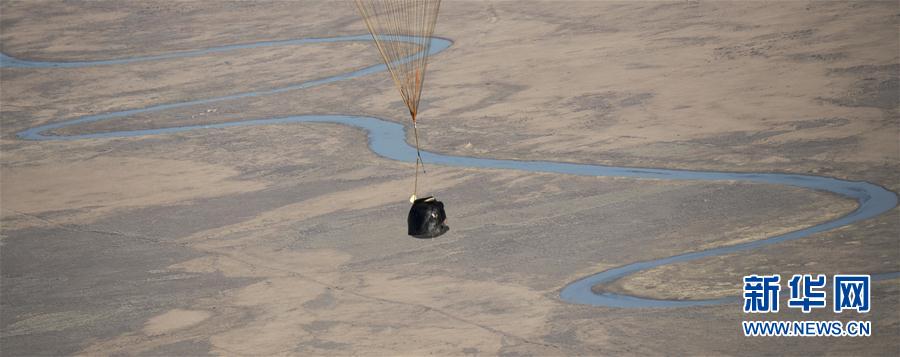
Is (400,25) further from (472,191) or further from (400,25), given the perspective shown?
(472,191)

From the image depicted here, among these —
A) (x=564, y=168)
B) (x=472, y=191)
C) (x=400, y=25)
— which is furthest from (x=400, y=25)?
(x=472, y=191)

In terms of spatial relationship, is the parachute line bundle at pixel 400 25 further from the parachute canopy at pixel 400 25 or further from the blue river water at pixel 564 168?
the blue river water at pixel 564 168

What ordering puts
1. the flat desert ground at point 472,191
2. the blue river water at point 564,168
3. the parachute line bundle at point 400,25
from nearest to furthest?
1. the flat desert ground at point 472,191
2. the blue river water at point 564,168
3. the parachute line bundle at point 400,25

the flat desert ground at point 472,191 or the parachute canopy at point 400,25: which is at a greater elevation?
the parachute canopy at point 400,25

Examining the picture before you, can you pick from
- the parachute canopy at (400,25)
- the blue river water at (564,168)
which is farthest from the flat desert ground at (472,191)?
the parachute canopy at (400,25)

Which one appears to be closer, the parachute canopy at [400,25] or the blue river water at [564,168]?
the blue river water at [564,168]

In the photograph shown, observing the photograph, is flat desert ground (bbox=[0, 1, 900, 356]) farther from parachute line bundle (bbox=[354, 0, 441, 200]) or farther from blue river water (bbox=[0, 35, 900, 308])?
parachute line bundle (bbox=[354, 0, 441, 200])

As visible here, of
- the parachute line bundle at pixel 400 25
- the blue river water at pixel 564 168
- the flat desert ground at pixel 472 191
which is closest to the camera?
the flat desert ground at pixel 472 191
